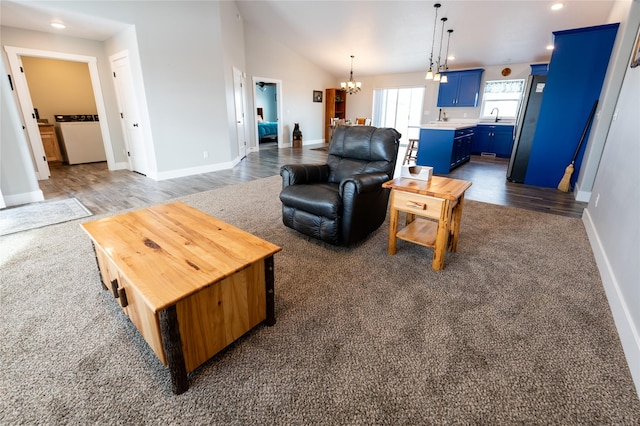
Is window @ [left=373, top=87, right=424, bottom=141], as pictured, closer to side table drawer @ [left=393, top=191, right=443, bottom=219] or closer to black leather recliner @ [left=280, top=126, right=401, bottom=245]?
black leather recliner @ [left=280, top=126, right=401, bottom=245]

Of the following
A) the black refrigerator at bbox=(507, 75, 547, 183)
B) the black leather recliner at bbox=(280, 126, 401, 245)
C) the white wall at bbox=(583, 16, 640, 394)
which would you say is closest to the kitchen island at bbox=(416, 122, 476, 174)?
the black refrigerator at bbox=(507, 75, 547, 183)

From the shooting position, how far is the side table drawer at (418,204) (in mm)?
2098

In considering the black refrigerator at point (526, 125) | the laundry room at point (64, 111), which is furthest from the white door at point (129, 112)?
the black refrigerator at point (526, 125)

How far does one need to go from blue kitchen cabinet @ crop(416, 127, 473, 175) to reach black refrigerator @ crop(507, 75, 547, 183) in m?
0.99

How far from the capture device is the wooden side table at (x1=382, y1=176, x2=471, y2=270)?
207 centimetres

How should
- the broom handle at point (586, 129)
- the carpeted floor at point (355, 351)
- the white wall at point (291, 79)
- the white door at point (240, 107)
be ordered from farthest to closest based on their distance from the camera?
the white wall at point (291, 79)
the white door at point (240, 107)
the broom handle at point (586, 129)
the carpeted floor at point (355, 351)

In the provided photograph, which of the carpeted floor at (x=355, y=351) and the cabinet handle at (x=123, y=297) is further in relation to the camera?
the cabinet handle at (x=123, y=297)

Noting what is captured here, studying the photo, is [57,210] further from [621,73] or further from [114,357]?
[621,73]

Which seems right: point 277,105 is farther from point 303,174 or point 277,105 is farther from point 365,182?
point 365,182

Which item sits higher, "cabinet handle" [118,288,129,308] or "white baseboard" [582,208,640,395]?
"cabinet handle" [118,288,129,308]

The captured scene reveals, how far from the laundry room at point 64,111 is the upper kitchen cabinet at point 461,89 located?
8.94m

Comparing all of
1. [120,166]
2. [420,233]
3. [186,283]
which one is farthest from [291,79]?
[186,283]

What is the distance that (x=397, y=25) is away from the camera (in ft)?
20.1

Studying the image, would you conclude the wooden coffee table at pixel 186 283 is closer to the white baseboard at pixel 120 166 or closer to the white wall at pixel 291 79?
the white baseboard at pixel 120 166
